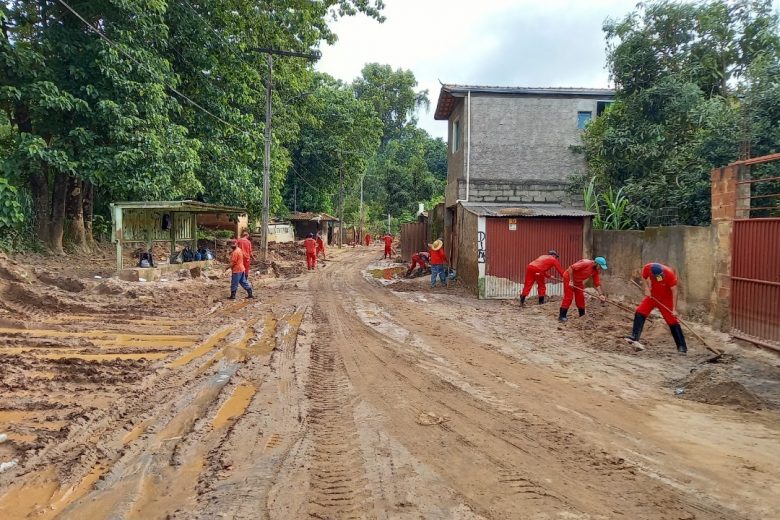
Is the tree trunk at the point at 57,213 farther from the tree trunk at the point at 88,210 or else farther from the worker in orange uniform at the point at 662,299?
the worker in orange uniform at the point at 662,299

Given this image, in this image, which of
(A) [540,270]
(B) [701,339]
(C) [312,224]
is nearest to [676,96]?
(A) [540,270]

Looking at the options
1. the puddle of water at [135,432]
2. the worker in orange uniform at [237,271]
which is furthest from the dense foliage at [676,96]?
the puddle of water at [135,432]

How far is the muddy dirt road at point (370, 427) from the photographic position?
3479mm

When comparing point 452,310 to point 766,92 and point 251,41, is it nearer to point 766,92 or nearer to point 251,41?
point 766,92

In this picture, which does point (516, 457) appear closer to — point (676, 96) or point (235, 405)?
point (235, 405)

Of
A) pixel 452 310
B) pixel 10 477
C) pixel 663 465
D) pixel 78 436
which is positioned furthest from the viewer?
pixel 452 310

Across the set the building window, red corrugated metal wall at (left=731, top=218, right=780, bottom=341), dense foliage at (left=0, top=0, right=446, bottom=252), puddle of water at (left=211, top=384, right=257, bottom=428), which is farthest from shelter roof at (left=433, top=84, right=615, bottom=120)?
puddle of water at (left=211, top=384, right=257, bottom=428)

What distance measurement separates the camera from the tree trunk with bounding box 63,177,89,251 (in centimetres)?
1792

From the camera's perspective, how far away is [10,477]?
12.2ft

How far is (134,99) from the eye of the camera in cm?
1530

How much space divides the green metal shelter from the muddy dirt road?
242 inches

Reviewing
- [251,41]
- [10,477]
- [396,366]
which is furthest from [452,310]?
[251,41]

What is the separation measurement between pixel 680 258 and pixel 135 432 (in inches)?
370

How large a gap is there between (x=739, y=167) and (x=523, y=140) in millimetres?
9063
